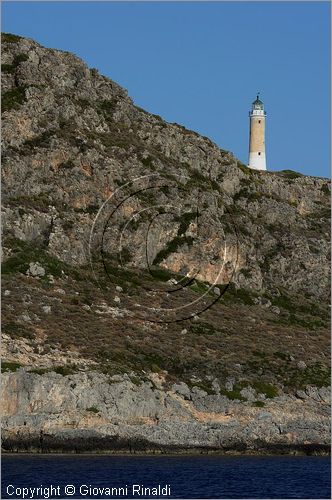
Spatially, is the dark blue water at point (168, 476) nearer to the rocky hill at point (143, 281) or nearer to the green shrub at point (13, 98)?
the rocky hill at point (143, 281)

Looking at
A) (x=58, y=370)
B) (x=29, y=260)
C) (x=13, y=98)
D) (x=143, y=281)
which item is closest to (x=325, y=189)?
(x=143, y=281)

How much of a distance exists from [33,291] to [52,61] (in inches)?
1345

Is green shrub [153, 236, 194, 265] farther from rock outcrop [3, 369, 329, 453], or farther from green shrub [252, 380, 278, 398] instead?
rock outcrop [3, 369, 329, 453]

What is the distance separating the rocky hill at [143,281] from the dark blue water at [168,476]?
6.56 m

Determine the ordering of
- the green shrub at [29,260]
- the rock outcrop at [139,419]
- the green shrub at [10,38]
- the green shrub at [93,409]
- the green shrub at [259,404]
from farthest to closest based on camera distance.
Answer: the green shrub at [10,38]
the green shrub at [29,260]
the green shrub at [259,404]
the green shrub at [93,409]
the rock outcrop at [139,419]

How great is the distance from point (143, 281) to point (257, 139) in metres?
48.1

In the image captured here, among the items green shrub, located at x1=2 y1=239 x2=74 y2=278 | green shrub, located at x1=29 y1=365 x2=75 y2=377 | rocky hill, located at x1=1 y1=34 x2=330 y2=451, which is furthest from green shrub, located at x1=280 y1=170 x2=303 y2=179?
green shrub, located at x1=29 y1=365 x2=75 y2=377

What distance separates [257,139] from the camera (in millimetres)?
199125

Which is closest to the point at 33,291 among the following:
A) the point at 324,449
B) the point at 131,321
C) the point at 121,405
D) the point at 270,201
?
the point at 131,321

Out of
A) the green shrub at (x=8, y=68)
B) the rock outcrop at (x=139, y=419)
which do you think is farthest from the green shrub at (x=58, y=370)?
the green shrub at (x=8, y=68)

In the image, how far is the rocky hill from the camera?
12838 centimetres

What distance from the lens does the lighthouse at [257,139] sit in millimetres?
198750

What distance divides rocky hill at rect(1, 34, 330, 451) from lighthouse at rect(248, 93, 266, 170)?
6.76m

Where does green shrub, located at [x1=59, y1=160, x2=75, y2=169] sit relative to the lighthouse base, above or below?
below
